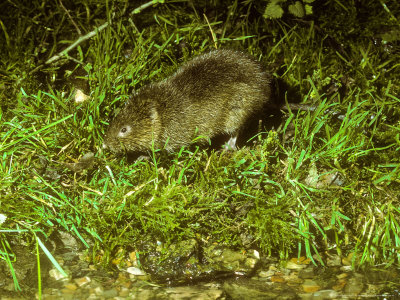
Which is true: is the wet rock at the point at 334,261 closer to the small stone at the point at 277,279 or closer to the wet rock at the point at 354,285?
the wet rock at the point at 354,285

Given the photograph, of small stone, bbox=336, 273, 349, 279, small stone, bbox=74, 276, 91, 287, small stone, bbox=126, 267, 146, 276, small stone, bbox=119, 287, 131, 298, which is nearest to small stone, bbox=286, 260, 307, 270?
small stone, bbox=336, 273, 349, 279

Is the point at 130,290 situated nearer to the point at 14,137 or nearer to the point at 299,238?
the point at 299,238

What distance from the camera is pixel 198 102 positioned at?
417cm

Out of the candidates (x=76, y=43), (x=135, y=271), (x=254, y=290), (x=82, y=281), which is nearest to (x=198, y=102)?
(x=76, y=43)

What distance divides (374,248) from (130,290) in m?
1.99

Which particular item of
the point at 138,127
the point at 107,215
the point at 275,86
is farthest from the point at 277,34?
the point at 107,215

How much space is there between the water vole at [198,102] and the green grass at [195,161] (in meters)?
0.25

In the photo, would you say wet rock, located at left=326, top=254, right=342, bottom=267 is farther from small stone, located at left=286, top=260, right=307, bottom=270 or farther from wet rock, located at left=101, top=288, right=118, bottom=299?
wet rock, located at left=101, top=288, right=118, bottom=299

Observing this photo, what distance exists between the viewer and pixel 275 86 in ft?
15.3

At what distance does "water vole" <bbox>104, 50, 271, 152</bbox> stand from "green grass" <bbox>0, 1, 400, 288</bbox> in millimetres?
250

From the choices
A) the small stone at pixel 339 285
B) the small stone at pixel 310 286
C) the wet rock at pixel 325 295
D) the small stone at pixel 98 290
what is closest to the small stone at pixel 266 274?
the small stone at pixel 310 286

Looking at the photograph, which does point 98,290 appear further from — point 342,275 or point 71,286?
point 342,275

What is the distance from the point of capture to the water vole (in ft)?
13.5

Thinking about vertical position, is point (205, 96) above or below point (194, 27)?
below
